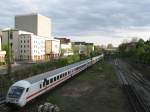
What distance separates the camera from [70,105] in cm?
2673

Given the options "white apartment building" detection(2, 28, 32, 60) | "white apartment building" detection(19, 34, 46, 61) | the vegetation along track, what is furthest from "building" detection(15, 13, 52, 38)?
the vegetation along track

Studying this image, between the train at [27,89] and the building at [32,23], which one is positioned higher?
the building at [32,23]

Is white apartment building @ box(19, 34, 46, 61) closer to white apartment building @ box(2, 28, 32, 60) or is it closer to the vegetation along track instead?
white apartment building @ box(2, 28, 32, 60)

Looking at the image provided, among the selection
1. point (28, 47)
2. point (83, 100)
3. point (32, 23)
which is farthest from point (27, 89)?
point (32, 23)

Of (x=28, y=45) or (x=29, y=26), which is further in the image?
(x=29, y=26)

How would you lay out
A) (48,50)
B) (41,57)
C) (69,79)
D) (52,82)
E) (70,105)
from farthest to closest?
(48,50), (41,57), (69,79), (52,82), (70,105)

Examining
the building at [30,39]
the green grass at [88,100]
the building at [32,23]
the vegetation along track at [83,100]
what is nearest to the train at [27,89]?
the vegetation along track at [83,100]

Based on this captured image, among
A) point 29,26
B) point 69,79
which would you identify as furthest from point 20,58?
point 69,79

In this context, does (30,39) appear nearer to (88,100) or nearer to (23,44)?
(23,44)

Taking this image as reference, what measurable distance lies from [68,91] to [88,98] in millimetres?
5057

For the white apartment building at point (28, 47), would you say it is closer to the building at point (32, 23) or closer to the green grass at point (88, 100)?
the building at point (32, 23)

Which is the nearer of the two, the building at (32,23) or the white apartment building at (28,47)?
the white apartment building at (28,47)

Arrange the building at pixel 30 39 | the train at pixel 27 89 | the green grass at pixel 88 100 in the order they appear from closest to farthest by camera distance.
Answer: the train at pixel 27 89
the green grass at pixel 88 100
the building at pixel 30 39

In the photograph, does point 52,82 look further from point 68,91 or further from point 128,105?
point 128,105
